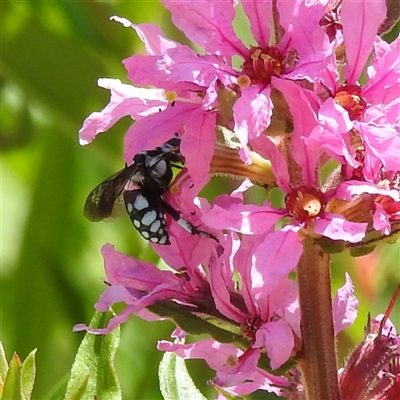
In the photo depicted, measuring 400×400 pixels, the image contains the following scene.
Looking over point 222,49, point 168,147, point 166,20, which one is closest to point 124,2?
point 166,20

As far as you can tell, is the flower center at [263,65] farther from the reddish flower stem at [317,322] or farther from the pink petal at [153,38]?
the reddish flower stem at [317,322]

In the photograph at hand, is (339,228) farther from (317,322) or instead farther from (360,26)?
(360,26)

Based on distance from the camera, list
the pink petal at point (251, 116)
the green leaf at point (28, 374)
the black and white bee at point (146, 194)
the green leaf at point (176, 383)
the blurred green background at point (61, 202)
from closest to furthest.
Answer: the pink petal at point (251, 116) < the green leaf at point (28, 374) < the black and white bee at point (146, 194) < the green leaf at point (176, 383) < the blurred green background at point (61, 202)

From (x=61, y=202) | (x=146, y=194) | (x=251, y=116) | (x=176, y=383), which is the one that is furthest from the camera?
(x=61, y=202)

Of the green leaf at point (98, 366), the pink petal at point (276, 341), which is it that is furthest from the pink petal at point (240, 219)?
the green leaf at point (98, 366)

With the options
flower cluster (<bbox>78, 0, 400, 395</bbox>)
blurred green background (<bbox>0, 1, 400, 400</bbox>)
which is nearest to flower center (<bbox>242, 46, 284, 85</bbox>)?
flower cluster (<bbox>78, 0, 400, 395</bbox>)

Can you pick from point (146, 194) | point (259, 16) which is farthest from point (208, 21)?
point (146, 194)
